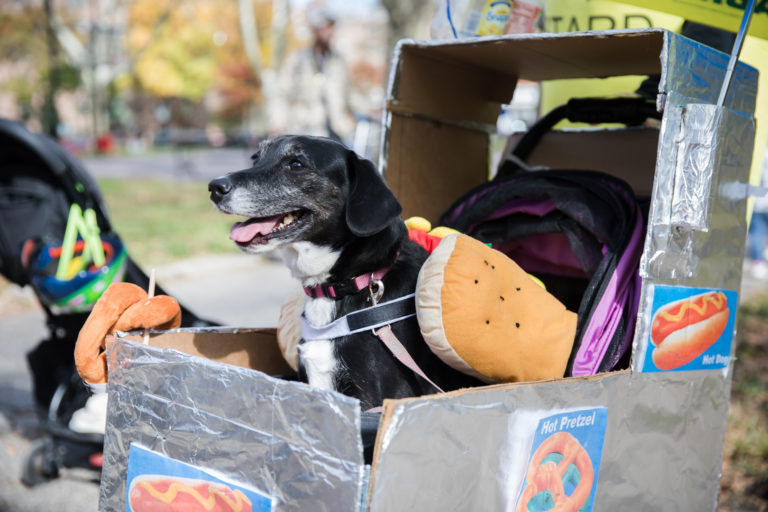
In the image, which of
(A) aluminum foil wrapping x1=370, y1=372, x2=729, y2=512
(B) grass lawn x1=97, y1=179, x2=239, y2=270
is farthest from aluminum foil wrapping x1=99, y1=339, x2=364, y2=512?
(B) grass lawn x1=97, y1=179, x2=239, y2=270

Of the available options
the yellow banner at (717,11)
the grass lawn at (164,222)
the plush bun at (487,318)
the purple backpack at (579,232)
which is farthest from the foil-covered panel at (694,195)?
the grass lawn at (164,222)

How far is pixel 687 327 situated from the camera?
2.10 m

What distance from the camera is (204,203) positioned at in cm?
1181

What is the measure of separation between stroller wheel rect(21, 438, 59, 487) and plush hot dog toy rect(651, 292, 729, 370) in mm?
2458

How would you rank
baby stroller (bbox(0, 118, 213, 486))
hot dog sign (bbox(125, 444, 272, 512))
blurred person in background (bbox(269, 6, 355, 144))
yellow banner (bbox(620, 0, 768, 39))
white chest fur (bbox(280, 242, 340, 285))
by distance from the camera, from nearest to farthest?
hot dog sign (bbox(125, 444, 272, 512)), white chest fur (bbox(280, 242, 340, 285)), yellow banner (bbox(620, 0, 768, 39)), baby stroller (bbox(0, 118, 213, 486)), blurred person in background (bbox(269, 6, 355, 144))

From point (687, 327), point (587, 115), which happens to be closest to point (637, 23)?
point (587, 115)

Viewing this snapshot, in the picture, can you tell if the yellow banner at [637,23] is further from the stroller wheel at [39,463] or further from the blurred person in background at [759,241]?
the blurred person in background at [759,241]

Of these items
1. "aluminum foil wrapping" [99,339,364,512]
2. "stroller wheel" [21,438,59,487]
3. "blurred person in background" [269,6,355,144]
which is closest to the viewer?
"aluminum foil wrapping" [99,339,364,512]

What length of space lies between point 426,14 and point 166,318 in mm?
5923

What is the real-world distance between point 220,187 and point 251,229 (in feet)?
0.51

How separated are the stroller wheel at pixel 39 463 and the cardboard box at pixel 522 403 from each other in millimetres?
1216

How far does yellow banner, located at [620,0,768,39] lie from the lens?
7.82 ft

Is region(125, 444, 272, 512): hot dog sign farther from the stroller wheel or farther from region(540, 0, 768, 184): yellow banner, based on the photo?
region(540, 0, 768, 184): yellow banner

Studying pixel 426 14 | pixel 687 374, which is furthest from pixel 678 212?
pixel 426 14
